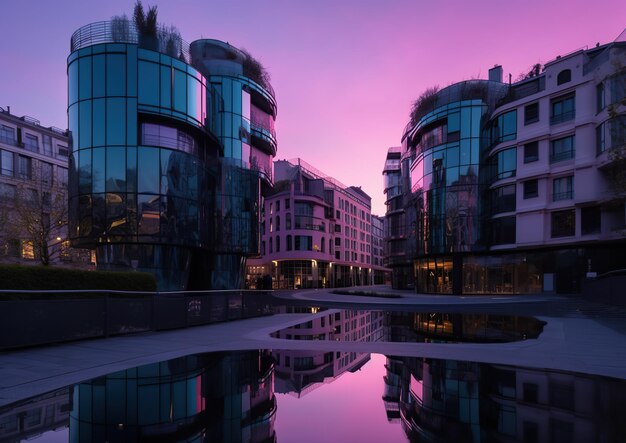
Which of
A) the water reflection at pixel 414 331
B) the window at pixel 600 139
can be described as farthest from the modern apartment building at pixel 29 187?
the window at pixel 600 139

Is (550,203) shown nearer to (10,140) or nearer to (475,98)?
(475,98)

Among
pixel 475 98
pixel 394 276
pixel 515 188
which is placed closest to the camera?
pixel 515 188

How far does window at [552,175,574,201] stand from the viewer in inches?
1276

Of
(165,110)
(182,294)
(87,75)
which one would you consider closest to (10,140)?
(87,75)

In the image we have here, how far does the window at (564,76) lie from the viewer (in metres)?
32.4

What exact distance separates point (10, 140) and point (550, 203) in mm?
61965

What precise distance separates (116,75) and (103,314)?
21306 mm

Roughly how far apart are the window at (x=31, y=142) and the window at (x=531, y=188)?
197 ft

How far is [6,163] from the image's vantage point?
45.6m

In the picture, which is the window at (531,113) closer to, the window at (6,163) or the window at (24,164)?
the window at (24,164)

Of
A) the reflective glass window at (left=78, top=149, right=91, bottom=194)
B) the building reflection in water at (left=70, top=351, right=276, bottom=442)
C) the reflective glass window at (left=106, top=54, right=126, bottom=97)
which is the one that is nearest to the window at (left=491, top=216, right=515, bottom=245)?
the building reflection in water at (left=70, top=351, right=276, bottom=442)

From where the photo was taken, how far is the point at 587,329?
42.5 feet

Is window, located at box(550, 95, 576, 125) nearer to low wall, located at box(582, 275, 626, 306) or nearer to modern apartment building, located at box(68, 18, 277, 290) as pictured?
low wall, located at box(582, 275, 626, 306)

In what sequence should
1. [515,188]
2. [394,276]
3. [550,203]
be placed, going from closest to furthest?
[550,203] → [515,188] → [394,276]
